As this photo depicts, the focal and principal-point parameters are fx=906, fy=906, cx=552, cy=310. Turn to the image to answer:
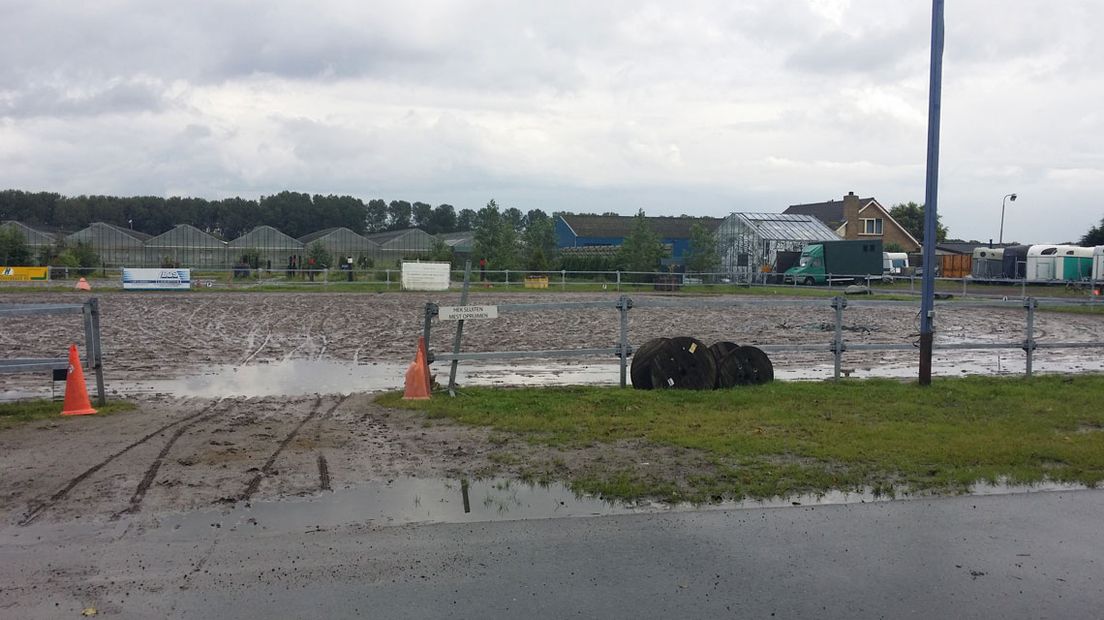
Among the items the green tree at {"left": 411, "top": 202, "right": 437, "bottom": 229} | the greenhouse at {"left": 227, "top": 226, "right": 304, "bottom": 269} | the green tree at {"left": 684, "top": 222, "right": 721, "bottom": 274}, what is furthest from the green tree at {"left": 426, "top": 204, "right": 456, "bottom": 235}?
the green tree at {"left": 684, "top": 222, "right": 721, "bottom": 274}

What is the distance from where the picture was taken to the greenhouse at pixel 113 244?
76000 mm

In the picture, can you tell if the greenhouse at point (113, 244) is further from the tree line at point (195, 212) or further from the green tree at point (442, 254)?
the tree line at point (195, 212)

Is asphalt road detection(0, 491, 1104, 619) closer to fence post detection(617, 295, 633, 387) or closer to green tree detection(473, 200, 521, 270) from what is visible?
fence post detection(617, 295, 633, 387)

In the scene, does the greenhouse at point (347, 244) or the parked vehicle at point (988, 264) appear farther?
the greenhouse at point (347, 244)

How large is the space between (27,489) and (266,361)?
10.3 metres

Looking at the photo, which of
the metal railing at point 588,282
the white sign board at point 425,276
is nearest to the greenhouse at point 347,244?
the metal railing at point 588,282

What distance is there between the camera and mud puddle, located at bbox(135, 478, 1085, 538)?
7066 mm

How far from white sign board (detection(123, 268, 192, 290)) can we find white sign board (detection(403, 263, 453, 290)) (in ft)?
36.0

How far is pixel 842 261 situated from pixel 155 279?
4121 cm

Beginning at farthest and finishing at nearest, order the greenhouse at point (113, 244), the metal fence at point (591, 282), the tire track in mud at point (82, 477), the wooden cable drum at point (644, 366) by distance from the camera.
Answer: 1. the greenhouse at point (113, 244)
2. the metal fence at point (591, 282)
3. the wooden cable drum at point (644, 366)
4. the tire track in mud at point (82, 477)

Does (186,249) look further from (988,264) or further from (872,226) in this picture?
(872,226)

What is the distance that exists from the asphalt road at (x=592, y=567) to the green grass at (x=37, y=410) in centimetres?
511

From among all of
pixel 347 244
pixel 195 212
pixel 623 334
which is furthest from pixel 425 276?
pixel 195 212

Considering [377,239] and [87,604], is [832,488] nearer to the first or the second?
[87,604]
